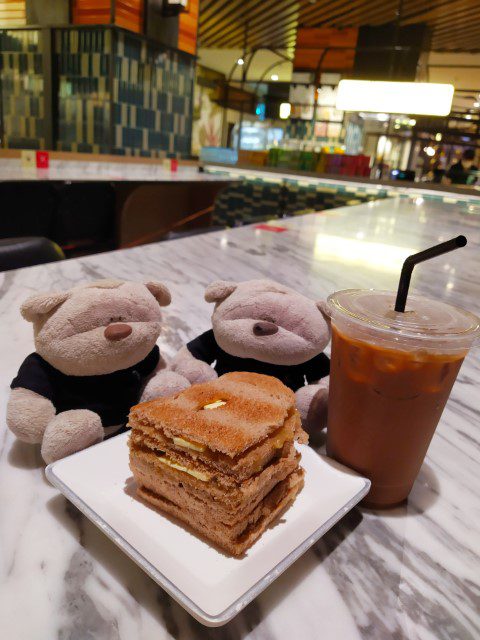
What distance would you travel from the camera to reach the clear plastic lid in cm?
50

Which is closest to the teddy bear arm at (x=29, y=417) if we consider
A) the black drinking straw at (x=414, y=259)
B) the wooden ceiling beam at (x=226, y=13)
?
the black drinking straw at (x=414, y=259)

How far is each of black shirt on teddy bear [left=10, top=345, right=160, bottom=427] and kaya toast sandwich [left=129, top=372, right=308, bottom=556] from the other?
0.15 metres

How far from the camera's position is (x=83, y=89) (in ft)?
17.8

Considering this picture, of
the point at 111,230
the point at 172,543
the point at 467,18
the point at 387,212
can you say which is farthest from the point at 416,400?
the point at 467,18

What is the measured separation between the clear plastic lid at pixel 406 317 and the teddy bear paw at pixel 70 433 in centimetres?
33

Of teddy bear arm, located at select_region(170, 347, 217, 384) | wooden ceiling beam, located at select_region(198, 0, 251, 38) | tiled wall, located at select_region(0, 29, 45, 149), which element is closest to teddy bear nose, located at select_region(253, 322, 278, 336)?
teddy bear arm, located at select_region(170, 347, 217, 384)

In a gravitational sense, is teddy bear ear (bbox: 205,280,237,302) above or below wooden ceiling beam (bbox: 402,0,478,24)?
below

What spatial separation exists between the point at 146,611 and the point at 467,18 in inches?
394

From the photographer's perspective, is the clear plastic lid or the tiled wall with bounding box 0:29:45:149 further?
the tiled wall with bounding box 0:29:45:149

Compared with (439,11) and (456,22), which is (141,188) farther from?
(456,22)

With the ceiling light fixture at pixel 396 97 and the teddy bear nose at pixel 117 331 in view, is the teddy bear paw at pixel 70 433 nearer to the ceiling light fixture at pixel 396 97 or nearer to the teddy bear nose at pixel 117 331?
the teddy bear nose at pixel 117 331

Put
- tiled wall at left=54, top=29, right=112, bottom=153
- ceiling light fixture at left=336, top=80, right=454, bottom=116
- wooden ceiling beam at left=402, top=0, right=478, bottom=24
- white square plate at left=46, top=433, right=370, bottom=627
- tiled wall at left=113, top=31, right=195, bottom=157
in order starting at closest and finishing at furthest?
white square plate at left=46, top=433, right=370, bottom=627 < tiled wall at left=54, top=29, right=112, bottom=153 < tiled wall at left=113, top=31, right=195, bottom=157 < ceiling light fixture at left=336, top=80, right=454, bottom=116 < wooden ceiling beam at left=402, top=0, right=478, bottom=24

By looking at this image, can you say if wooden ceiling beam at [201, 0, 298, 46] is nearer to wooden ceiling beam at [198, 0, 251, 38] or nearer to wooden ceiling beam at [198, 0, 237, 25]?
wooden ceiling beam at [198, 0, 251, 38]

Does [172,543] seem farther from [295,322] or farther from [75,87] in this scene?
[75,87]
